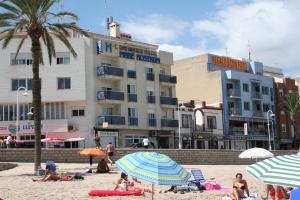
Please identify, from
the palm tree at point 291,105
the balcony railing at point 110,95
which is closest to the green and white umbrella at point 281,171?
the balcony railing at point 110,95

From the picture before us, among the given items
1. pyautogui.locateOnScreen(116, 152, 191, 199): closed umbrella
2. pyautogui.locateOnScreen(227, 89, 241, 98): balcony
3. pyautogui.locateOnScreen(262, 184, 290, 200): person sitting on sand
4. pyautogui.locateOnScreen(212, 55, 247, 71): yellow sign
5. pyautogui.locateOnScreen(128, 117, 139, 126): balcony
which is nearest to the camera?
pyautogui.locateOnScreen(116, 152, 191, 199): closed umbrella

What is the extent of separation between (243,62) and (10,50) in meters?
36.0

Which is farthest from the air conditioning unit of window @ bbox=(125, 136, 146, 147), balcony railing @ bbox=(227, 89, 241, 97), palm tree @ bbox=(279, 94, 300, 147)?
palm tree @ bbox=(279, 94, 300, 147)

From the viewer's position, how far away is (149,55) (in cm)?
6131

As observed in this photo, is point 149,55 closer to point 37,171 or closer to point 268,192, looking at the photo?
point 37,171

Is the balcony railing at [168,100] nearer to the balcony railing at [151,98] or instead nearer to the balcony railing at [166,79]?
the balcony railing at [151,98]

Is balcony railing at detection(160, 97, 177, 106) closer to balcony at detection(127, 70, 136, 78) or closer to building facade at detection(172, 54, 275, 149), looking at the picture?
balcony at detection(127, 70, 136, 78)

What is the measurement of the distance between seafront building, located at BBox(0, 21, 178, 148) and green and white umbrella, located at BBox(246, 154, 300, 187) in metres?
43.6

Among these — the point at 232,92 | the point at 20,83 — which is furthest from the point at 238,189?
the point at 232,92

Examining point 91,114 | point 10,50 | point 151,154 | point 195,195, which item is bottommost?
point 195,195

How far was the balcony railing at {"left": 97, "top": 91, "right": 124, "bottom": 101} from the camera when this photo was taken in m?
55.2

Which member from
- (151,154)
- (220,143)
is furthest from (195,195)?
(220,143)

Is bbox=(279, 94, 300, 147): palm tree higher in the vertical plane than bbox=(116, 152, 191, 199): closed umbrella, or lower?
higher

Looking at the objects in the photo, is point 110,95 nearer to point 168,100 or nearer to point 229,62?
point 168,100
